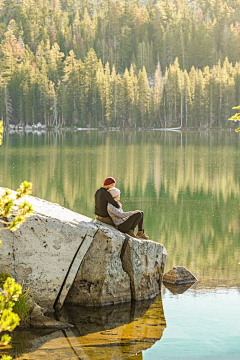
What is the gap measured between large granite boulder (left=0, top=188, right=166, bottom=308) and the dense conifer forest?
112m

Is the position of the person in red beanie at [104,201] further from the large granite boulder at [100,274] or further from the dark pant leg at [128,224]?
the large granite boulder at [100,274]

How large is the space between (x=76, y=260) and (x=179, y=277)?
2924 mm

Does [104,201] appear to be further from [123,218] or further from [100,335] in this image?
[100,335]

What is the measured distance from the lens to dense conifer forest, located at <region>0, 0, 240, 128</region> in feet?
414

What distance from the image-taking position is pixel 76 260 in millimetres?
9445

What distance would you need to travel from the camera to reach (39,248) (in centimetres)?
919

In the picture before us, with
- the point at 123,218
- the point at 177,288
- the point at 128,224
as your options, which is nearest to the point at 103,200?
the point at 123,218

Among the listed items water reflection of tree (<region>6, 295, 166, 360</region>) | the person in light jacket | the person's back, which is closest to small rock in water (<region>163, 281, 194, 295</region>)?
water reflection of tree (<region>6, 295, 166, 360</region>)

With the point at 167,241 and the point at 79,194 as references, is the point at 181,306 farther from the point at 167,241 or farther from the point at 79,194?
the point at 79,194

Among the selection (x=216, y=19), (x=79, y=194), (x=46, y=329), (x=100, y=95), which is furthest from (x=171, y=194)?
(x=216, y=19)

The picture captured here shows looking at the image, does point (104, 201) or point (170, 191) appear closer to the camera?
point (104, 201)

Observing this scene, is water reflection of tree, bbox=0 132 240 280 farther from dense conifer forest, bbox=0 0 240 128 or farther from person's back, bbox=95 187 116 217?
dense conifer forest, bbox=0 0 240 128

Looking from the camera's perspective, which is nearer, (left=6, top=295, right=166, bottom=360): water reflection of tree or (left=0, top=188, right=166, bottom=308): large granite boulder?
(left=6, top=295, right=166, bottom=360): water reflection of tree

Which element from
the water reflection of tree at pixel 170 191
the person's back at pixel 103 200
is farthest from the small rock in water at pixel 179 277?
the person's back at pixel 103 200
